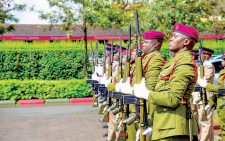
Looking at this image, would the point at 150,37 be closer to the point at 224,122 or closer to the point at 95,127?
the point at 224,122

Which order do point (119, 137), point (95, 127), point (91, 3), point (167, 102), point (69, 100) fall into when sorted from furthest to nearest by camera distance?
point (91, 3) → point (69, 100) → point (95, 127) → point (119, 137) → point (167, 102)

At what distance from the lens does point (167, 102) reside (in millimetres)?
3342

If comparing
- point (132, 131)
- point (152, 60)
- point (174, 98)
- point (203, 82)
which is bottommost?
point (132, 131)

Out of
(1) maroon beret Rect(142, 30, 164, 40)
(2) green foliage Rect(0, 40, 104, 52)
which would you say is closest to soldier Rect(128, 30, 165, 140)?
(1) maroon beret Rect(142, 30, 164, 40)

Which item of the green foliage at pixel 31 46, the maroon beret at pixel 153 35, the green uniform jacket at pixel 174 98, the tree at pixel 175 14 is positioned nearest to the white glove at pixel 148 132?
the green uniform jacket at pixel 174 98

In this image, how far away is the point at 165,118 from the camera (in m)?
3.48

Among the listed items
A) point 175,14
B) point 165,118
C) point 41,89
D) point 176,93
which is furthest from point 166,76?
point 41,89

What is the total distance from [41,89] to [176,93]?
39.3 feet

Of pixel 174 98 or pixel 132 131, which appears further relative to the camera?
pixel 132 131

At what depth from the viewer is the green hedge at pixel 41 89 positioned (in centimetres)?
1456

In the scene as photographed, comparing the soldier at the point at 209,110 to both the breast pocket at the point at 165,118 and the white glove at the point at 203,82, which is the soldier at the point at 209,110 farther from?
the breast pocket at the point at 165,118

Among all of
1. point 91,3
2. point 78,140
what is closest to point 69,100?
point 91,3

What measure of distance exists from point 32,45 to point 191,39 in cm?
1368

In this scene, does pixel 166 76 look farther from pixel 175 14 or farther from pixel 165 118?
pixel 175 14
